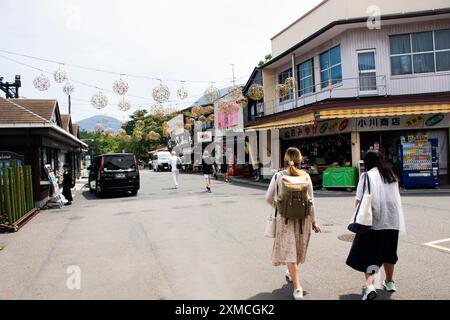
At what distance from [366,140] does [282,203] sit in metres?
15.0

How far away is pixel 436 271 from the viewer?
552cm

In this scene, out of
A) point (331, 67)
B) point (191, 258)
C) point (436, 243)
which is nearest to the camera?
point (191, 258)

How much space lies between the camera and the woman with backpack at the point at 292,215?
4.68 metres

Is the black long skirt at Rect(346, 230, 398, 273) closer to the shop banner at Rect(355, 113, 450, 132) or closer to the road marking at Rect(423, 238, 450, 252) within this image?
the road marking at Rect(423, 238, 450, 252)

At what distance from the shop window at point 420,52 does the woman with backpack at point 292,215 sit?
15.4m

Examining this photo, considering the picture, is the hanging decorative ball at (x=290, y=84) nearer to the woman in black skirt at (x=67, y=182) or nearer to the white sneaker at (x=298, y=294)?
the woman in black skirt at (x=67, y=182)

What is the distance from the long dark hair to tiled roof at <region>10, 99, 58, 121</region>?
18.9 meters

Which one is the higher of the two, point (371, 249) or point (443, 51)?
point (443, 51)

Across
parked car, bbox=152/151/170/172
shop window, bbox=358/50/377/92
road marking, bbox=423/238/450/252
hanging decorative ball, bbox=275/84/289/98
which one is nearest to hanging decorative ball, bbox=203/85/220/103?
hanging decorative ball, bbox=275/84/289/98

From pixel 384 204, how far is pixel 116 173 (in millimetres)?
14192

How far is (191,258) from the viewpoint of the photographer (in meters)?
6.58

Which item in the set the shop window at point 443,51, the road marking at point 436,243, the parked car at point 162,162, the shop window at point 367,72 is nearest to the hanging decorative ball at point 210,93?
the shop window at point 367,72

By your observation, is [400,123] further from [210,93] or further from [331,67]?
[210,93]

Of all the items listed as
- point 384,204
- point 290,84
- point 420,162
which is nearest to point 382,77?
point 420,162
